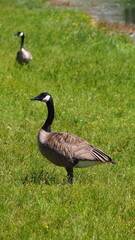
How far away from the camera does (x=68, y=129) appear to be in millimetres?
10562

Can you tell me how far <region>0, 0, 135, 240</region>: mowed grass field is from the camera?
6.13m

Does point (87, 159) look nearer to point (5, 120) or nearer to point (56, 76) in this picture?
point (5, 120)

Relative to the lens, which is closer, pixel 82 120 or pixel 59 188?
pixel 59 188

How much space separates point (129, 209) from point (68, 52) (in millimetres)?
11728

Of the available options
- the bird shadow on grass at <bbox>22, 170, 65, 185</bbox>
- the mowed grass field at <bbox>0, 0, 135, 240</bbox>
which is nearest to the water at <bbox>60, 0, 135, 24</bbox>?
the mowed grass field at <bbox>0, 0, 135, 240</bbox>

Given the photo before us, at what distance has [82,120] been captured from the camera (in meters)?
11.0

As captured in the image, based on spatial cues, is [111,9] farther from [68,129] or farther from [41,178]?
[41,178]

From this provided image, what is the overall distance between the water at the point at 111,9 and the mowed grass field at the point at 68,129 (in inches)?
301

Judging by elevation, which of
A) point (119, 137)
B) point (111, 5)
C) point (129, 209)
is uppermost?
point (129, 209)

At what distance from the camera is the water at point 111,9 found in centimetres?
2967

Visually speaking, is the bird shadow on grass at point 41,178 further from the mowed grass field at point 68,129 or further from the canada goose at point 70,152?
→ the canada goose at point 70,152

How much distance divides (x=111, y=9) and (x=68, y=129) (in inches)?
1000

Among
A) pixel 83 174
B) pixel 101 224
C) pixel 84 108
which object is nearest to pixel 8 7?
pixel 84 108

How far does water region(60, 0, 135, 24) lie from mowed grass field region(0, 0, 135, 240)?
7.65 meters
